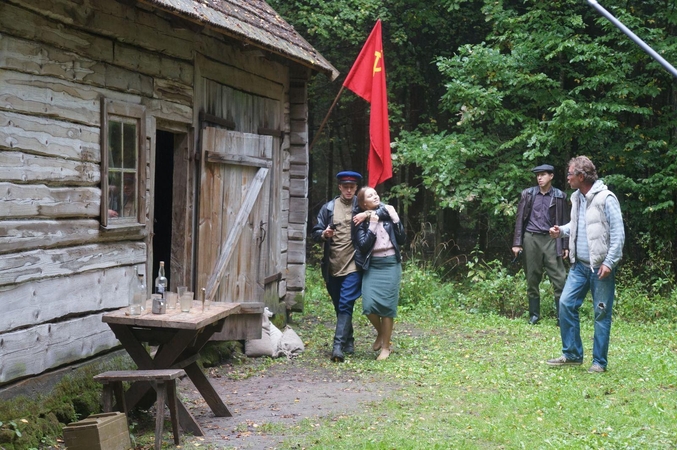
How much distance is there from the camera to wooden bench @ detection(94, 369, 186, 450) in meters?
5.46

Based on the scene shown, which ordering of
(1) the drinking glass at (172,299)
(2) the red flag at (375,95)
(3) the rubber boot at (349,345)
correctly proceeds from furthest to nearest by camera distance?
(2) the red flag at (375,95) < (3) the rubber boot at (349,345) < (1) the drinking glass at (172,299)

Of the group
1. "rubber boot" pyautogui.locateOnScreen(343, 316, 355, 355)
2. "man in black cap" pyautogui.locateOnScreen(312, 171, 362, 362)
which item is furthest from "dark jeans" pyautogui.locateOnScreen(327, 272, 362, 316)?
"rubber boot" pyautogui.locateOnScreen(343, 316, 355, 355)

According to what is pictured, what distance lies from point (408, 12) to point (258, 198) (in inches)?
382

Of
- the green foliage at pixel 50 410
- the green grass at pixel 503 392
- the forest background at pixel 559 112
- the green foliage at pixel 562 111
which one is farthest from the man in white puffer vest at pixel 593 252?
the green foliage at pixel 562 111

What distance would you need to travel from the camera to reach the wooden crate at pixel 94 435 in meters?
5.12

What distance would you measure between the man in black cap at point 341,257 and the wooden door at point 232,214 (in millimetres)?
710

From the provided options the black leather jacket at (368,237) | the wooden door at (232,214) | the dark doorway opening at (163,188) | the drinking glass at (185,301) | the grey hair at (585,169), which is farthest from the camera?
the dark doorway opening at (163,188)

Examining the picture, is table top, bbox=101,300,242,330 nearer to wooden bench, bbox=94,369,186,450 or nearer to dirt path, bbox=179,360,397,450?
wooden bench, bbox=94,369,186,450

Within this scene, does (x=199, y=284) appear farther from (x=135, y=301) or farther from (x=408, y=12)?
(x=408, y=12)

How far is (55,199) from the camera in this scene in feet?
19.9

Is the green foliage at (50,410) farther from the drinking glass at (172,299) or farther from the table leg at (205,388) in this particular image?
the drinking glass at (172,299)

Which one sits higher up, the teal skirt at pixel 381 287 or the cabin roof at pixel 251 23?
the cabin roof at pixel 251 23

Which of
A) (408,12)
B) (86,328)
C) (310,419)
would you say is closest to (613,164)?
(408,12)

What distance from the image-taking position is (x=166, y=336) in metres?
5.85
